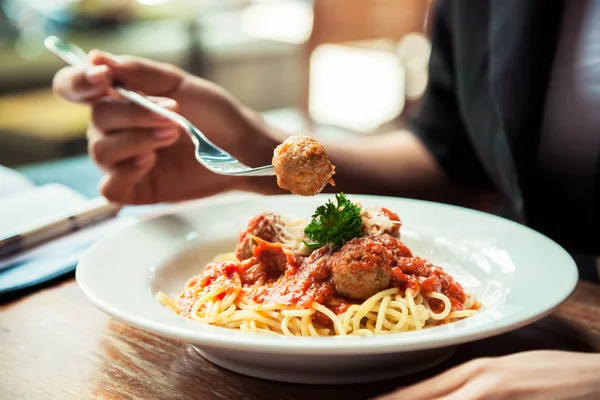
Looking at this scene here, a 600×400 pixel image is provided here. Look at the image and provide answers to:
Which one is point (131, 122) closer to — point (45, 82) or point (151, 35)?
point (45, 82)

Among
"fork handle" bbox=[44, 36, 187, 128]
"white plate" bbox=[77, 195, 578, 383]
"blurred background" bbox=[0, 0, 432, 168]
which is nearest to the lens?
"white plate" bbox=[77, 195, 578, 383]

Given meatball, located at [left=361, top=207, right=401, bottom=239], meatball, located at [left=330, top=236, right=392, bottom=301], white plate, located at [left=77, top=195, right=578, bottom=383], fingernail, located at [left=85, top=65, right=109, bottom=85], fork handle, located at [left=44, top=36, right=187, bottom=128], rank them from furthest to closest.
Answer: fingernail, located at [left=85, top=65, right=109, bottom=85] → fork handle, located at [left=44, top=36, right=187, bottom=128] → meatball, located at [left=361, top=207, right=401, bottom=239] → meatball, located at [left=330, top=236, right=392, bottom=301] → white plate, located at [left=77, top=195, right=578, bottom=383]

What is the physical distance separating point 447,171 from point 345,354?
1713 mm

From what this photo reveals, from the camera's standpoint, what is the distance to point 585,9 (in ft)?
6.49

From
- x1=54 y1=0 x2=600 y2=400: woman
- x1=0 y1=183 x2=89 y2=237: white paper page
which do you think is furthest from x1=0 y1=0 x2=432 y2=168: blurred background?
x1=0 y1=183 x2=89 y2=237: white paper page

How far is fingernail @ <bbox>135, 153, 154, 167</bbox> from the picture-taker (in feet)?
6.27

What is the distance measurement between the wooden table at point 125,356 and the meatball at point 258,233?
277mm

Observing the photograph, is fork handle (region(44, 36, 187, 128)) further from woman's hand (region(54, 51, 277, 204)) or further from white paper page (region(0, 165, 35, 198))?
white paper page (region(0, 165, 35, 198))

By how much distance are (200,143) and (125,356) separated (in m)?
0.60

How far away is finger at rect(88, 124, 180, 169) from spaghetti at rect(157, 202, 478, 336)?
21.6 inches

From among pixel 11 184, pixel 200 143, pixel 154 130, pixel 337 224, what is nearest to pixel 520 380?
pixel 337 224

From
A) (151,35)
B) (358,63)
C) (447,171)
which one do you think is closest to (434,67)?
(447,171)

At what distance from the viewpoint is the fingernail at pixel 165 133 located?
1849mm

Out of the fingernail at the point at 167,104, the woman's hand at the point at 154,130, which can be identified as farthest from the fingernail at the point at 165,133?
the fingernail at the point at 167,104
